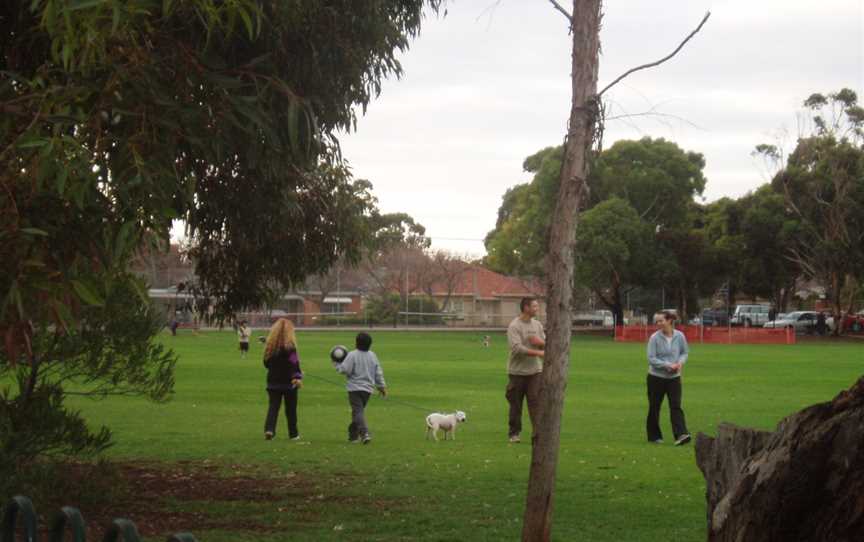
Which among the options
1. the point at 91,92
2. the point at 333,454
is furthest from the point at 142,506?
the point at 91,92

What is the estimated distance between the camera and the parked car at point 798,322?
278 ft

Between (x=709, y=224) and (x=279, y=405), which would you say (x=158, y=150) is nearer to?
(x=279, y=405)

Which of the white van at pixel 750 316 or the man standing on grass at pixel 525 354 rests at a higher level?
the white van at pixel 750 316

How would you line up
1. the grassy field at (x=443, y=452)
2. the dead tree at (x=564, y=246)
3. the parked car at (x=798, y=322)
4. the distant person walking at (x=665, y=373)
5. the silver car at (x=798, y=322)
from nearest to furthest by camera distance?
the dead tree at (x=564, y=246) < the grassy field at (x=443, y=452) < the distant person walking at (x=665, y=373) < the parked car at (x=798, y=322) < the silver car at (x=798, y=322)

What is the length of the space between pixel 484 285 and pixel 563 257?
119 m

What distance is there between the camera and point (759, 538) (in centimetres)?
391

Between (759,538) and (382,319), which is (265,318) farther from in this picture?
(759,538)

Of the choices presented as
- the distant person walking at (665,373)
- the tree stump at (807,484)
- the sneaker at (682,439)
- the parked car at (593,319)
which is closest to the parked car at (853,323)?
the parked car at (593,319)

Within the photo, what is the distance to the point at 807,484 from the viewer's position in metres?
3.79

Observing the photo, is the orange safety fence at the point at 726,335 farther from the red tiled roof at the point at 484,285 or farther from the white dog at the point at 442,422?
the white dog at the point at 442,422

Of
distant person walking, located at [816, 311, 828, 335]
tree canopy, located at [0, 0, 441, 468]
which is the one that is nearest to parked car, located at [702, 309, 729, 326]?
distant person walking, located at [816, 311, 828, 335]

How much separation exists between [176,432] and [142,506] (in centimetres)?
813

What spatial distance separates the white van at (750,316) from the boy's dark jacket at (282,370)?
8031 cm

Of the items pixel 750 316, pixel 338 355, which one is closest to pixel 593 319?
pixel 750 316
